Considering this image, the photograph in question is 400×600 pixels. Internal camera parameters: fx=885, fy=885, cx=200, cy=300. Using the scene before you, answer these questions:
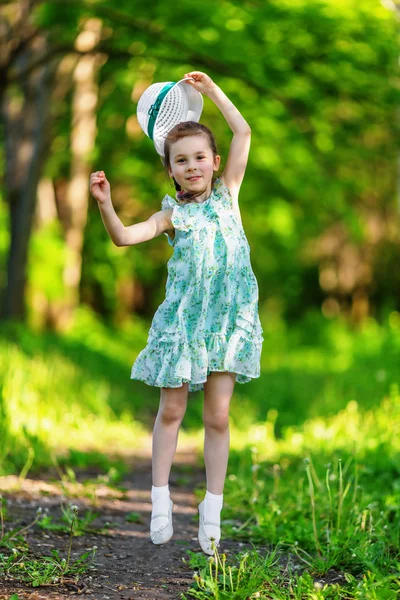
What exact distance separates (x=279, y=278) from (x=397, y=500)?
19675 mm

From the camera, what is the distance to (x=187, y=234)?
356cm

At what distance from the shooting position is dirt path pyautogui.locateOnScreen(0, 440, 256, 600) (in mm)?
3131

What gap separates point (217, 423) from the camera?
3596mm

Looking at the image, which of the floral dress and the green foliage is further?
the green foliage

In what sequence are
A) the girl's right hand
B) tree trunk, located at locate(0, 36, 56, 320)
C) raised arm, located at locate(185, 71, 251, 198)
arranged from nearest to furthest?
the girl's right hand
raised arm, located at locate(185, 71, 251, 198)
tree trunk, located at locate(0, 36, 56, 320)

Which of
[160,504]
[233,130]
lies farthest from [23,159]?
[160,504]

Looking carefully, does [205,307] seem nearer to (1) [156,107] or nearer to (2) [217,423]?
(2) [217,423]

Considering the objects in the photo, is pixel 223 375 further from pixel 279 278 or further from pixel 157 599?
pixel 279 278

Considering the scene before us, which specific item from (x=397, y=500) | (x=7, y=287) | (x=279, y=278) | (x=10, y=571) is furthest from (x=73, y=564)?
(x=279, y=278)

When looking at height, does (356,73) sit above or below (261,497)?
above

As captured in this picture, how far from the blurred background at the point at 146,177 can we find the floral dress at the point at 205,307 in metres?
1.86

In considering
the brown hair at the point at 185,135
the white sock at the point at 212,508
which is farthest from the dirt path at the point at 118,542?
the brown hair at the point at 185,135

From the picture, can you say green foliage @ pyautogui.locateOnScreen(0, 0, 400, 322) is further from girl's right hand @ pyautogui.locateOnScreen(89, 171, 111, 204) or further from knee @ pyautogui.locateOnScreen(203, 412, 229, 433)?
knee @ pyautogui.locateOnScreen(203, 412, 229, 433)

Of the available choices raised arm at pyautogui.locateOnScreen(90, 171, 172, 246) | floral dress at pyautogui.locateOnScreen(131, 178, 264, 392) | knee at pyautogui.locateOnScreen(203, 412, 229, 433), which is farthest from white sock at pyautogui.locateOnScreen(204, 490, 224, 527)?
raised arm at pyautogui.locateOnScreen(90, 171, 172, 246)
